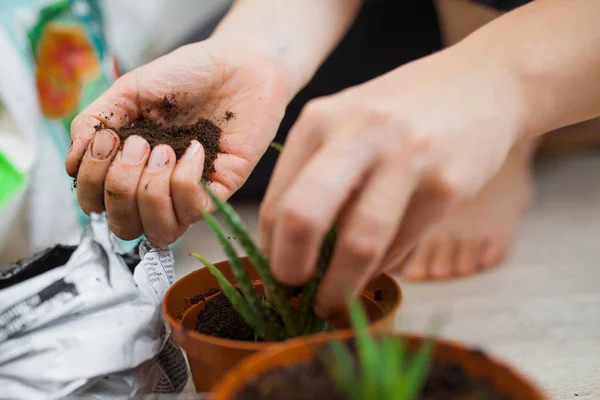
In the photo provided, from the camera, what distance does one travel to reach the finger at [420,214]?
48 cm

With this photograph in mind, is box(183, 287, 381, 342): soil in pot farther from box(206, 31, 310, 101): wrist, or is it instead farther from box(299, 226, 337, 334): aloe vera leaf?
box(206, 31, 310, 101): wrist

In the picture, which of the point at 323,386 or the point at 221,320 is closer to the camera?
the point at 323,386

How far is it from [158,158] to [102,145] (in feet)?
0.23

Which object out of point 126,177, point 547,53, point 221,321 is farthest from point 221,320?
point 547,53

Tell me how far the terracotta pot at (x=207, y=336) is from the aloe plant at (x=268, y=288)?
33 millimetres

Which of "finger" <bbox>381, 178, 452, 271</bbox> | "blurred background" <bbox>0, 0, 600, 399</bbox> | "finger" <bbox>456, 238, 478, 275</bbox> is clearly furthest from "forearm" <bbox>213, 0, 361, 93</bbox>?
"finger" <bbox>456, 238, 478, 275</bbox>

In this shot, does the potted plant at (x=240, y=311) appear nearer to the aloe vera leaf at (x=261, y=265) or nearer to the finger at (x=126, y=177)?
the aloe vera leaf at (x=261, y=265)

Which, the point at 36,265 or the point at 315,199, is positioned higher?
the point at 315,199

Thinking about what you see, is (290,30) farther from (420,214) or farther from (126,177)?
(420,214)

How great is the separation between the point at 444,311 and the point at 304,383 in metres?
0.69

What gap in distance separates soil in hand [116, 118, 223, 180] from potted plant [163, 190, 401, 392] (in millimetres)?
163

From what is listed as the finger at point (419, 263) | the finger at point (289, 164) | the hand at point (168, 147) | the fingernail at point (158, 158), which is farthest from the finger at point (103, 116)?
the finger at point (419, 263)

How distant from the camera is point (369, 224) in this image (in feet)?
1.43

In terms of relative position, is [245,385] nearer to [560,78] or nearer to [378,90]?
[378,90]
